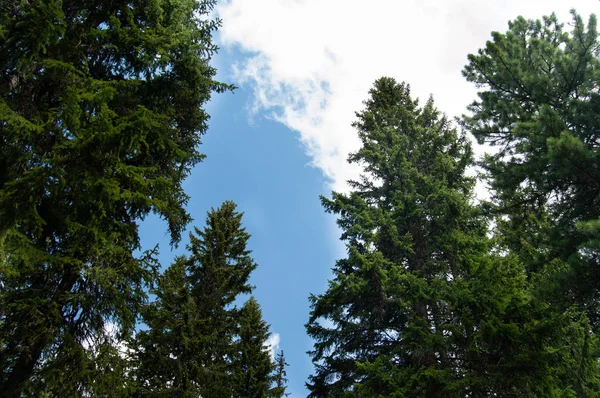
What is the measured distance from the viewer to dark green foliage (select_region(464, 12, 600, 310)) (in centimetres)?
749

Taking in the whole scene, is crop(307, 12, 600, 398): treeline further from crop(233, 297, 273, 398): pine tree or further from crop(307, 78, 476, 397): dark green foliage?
crop(233, 297, 273, 398): pine tree

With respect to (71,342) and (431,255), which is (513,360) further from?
(71,342)

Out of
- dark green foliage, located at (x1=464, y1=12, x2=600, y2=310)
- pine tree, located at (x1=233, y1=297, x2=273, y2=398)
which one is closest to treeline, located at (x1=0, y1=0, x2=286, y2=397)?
dark green foliage, located at (x1=464, y1=12, x2=600, y2=310)

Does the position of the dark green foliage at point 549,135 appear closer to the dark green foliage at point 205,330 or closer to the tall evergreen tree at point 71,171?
the tall evergreen tree at point 71,171

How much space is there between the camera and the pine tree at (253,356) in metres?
17.4

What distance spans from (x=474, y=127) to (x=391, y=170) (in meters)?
3.88

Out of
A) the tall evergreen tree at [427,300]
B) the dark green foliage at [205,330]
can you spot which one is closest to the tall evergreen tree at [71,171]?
the dark green foliage at [205,330]

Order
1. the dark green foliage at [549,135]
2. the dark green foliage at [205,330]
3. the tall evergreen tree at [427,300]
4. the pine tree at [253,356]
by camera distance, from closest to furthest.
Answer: the dark green foliage at [549,135] → the tall evergreen tree at [427,300] → the dark green foliage at [205,330] → the pine tree at [253,356]

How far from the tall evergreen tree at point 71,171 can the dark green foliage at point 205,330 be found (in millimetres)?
3413

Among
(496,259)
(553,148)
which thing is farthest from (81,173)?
(496,259)

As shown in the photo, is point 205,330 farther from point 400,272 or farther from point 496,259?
point 496,259

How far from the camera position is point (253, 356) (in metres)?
19.4

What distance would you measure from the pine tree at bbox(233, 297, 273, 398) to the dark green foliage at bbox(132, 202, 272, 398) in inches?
2.0

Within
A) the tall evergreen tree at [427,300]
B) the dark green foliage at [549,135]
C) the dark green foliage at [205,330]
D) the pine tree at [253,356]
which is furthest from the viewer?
the pine tree at [253,356]
